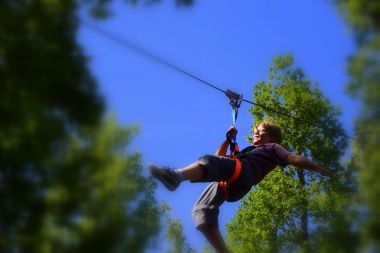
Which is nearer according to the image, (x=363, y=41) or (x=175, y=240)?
(x=363, y=41)

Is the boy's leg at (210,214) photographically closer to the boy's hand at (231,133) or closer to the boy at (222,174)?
the boy at (222,174)

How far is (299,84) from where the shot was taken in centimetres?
1010

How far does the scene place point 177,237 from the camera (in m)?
9.34

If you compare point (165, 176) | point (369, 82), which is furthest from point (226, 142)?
point (369, 82)

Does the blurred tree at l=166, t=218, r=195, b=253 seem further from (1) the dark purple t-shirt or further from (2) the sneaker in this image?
(2) the sneaker

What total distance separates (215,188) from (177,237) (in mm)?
3599

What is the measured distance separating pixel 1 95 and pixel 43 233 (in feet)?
2.19

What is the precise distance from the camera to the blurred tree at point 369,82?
3.32 metres

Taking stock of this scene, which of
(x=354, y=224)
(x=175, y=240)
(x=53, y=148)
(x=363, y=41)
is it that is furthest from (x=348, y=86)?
(x=175, y=240)

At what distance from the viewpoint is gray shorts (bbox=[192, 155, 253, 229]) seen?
215 inches

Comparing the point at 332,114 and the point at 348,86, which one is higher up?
the point at 332,114

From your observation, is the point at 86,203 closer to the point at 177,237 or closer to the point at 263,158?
the point at 263,158

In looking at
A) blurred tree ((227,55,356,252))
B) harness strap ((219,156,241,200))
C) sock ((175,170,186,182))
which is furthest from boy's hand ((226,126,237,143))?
blurred tree ((227,55,356,252))

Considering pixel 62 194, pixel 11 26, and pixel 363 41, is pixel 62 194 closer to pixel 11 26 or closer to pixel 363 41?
pixel 11 26
